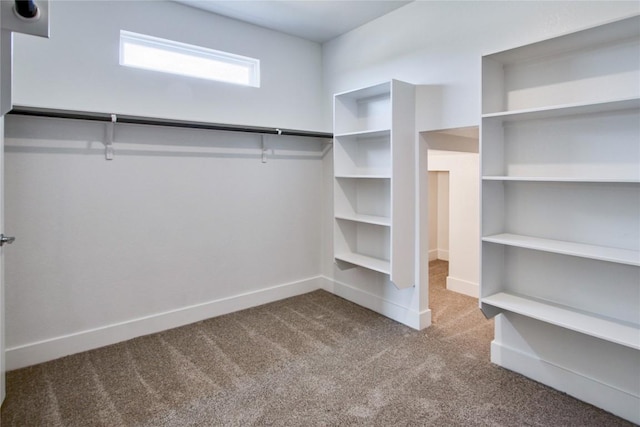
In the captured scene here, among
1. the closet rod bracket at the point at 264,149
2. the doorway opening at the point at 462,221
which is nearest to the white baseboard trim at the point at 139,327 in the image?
the closet rod bracket at the point at 264,149

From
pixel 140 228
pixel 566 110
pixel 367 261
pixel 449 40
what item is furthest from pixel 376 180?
pixel 140 228

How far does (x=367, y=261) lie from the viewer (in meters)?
3.26

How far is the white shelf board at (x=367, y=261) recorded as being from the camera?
3.08 m

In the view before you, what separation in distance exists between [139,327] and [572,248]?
120 inches

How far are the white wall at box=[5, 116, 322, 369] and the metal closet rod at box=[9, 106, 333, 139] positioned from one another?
219mm

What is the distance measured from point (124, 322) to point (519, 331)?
2870 millimetres

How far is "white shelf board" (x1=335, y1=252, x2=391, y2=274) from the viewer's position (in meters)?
3.08

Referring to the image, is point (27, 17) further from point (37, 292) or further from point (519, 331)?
point (519, 331)

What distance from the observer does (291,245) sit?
382 centimetres

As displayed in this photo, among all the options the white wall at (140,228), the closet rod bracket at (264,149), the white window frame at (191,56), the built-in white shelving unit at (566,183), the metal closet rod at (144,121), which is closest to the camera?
the built-in white shelving unit at (566,183)

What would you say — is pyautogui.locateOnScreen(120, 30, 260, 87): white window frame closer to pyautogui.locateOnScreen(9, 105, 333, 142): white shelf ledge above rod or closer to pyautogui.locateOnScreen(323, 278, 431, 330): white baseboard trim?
pyautogui.locateOnScreen(9, 105, 333, 142): white shelf ledge above rod

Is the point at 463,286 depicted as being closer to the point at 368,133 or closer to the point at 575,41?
the point at 368,133

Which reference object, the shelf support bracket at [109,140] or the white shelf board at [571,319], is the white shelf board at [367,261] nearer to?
the white shelf board at [571,319]

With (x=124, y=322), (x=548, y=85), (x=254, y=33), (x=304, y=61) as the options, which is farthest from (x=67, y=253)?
(x=548, y=85)
